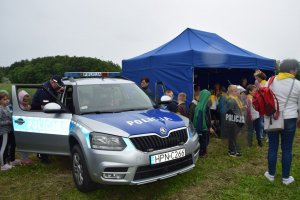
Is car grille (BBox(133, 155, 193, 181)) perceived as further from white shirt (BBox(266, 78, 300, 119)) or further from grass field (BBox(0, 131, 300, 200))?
white shirt (BBox(266, 78, 300, 119))

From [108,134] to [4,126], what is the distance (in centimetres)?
282

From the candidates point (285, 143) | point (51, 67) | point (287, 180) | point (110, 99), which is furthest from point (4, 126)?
point (51, 67)

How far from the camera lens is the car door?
14.8 ft

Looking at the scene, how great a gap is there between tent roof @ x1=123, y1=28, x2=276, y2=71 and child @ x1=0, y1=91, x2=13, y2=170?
204 inches

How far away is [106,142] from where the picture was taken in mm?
3697

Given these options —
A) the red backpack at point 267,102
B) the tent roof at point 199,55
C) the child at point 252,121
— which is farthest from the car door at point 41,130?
the tent roof at point 199,55

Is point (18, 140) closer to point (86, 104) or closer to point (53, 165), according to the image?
point (53, 165)

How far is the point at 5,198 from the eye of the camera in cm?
434

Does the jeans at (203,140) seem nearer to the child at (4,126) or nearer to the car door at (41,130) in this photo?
the car door at (41,130)

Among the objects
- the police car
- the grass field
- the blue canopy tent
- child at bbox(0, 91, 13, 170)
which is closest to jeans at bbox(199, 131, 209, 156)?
the grass field

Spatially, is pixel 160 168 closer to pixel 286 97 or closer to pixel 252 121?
pixel 286 97

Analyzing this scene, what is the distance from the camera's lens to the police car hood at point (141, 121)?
3.81 metres

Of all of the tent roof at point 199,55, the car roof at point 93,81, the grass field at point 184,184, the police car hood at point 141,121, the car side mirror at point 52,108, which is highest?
the tent roof at point 199,55

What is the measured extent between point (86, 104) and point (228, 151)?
142 inches
